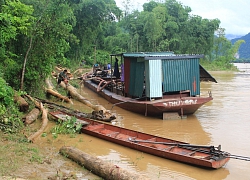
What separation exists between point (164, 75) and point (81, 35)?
2074 cm

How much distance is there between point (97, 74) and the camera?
22.5 meters

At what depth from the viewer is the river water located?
21.7ft

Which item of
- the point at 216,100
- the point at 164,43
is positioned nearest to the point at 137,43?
the point at 164,43

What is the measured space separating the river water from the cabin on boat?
3.68 ft

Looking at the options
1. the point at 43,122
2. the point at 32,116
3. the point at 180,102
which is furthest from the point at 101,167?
the point at 180,102

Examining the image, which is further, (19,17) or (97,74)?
(97,74)

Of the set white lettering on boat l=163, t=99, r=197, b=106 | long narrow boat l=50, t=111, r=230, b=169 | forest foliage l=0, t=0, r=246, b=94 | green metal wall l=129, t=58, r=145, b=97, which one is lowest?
long narrow boat l=50, t=111, r=230, b=169

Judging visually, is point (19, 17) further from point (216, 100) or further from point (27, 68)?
point (216, 100)

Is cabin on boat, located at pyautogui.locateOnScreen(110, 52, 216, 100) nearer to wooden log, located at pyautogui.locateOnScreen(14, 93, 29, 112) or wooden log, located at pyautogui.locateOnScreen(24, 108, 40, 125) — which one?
wooden log, located at pyautogui.locateOnScreen(24, 108, 40, 125)

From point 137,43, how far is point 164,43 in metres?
3.82

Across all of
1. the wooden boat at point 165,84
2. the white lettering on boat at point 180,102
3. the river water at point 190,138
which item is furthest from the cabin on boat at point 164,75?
the river water at point 190,138

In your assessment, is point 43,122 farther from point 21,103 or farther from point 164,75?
point 164,75

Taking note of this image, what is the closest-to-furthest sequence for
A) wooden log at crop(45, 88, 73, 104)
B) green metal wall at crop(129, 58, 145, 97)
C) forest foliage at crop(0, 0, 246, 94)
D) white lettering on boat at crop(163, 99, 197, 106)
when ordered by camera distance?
forest foliage at crop(0, 0, 246, 94), white lettering on boat at crop(163, 99, 197, 106), green metal wall at crop(129, 58, 145, 97), wooden log at crop(45, 88, 73, 104)

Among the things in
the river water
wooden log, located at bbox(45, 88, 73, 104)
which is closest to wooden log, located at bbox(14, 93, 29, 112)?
the river water
